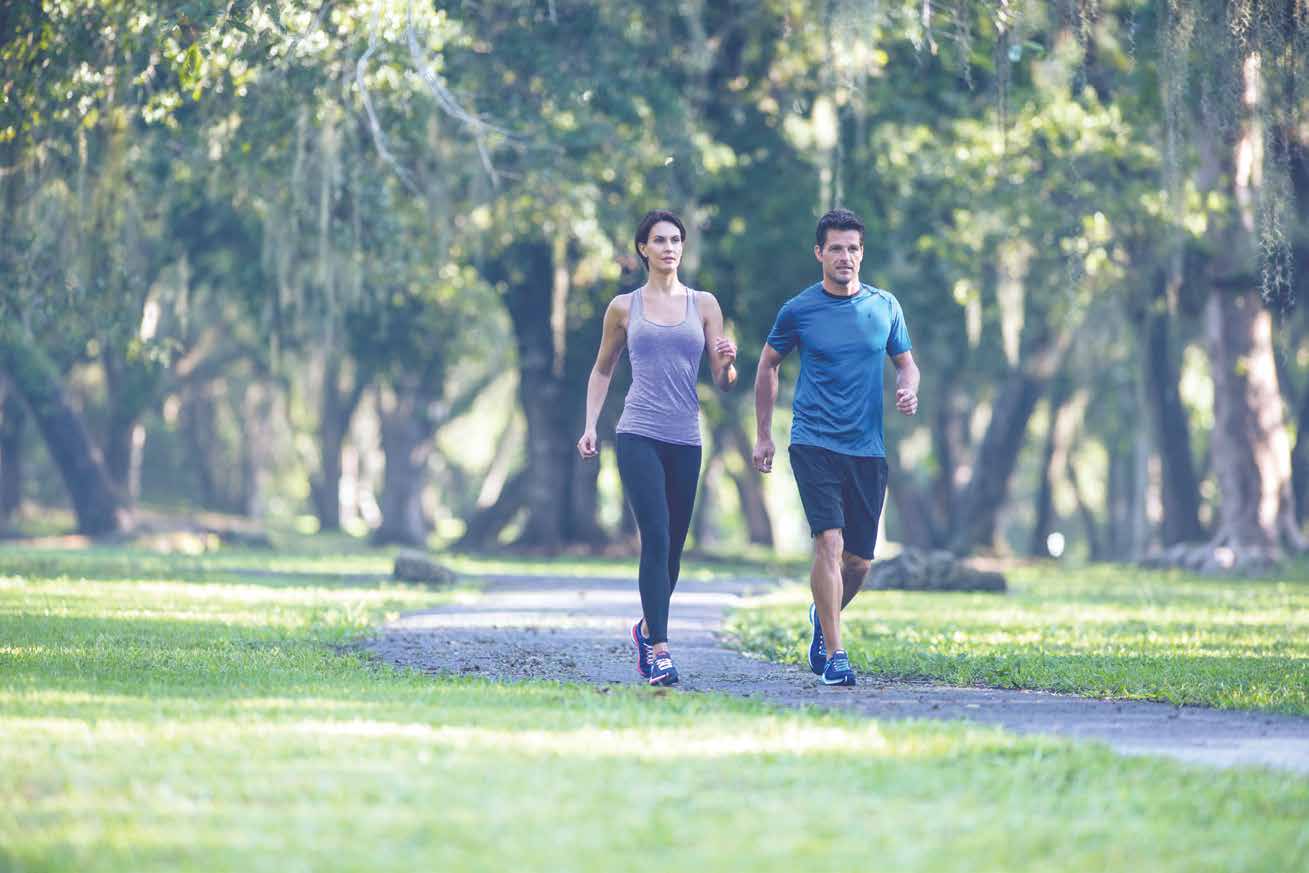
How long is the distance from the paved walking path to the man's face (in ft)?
6.59

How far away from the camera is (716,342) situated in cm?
930

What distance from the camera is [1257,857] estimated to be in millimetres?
5051

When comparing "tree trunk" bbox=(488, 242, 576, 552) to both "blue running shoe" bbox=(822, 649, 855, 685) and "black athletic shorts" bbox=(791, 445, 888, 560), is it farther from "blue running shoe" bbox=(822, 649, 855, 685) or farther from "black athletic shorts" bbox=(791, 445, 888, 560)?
"blue running shoe" bbox=(822, 649, 855, 685)

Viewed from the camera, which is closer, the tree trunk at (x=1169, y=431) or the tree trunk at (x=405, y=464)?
the tree trunk at (x=1169, y=431)

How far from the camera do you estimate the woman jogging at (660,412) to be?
9.11 meters

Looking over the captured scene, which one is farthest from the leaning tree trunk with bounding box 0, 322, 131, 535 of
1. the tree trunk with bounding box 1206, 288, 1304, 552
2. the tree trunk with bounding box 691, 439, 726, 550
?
the tree trunk with bounding box 1206, 288, 1304, 552

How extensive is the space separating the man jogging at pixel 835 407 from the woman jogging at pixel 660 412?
0.34 metres

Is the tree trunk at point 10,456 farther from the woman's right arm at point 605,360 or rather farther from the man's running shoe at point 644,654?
the man's running shoe at point 644,654

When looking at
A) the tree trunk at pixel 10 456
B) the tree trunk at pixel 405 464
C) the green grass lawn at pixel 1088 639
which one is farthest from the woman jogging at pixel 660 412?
the tree trunk at pixel 10 456

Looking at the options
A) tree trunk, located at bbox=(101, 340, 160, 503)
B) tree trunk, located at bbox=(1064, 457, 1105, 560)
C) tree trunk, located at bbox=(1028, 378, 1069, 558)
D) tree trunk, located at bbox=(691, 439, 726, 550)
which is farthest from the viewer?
tree trunk, located at bbox=(1064, 457, 1105, 560)

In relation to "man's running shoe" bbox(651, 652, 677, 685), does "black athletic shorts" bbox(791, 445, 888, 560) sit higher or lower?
higher

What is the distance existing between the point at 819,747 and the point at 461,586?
12952 millimetres

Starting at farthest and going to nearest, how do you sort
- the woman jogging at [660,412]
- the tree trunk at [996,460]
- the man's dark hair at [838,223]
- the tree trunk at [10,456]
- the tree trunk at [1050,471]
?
the tree trunk at [1050,471] → the tree trunk at [10,456] → the tree trunk at [996,460] → the man's dark hair at [838,223] → the woman jogging at [660,412]

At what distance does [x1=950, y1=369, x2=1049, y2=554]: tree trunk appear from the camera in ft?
107
